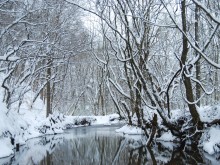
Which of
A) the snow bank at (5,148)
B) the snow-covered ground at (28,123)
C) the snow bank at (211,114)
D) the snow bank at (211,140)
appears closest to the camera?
the snow bank at (211,140)

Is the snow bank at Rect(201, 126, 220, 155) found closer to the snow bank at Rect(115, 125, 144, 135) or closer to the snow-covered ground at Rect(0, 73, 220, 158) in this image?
the snow-covered ground at Rect(0, 73, 220, 158)

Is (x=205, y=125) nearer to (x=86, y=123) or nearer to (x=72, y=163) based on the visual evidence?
(x=72, y=163)

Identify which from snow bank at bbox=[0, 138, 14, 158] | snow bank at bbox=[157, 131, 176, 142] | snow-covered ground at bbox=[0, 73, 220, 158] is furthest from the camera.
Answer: snow bank at bbox=[157, 131, 176, 142]

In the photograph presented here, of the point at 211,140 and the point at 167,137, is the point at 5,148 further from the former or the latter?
the point at 211,140

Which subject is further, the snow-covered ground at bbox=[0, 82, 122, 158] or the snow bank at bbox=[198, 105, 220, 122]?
the snow-covered ground at bbox=[0, 82, 122, 158]

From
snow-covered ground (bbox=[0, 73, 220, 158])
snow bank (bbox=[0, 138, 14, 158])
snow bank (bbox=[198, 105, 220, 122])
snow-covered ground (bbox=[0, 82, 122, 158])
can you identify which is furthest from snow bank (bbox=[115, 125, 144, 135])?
snow bank (bbox=[0, 138, 14, 158])

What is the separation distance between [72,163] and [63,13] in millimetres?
12254

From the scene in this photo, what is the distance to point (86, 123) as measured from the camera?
40.2 m

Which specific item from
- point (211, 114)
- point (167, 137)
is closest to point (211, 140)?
point (211, 114)

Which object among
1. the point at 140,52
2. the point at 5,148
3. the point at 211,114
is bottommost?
the point at 5,148

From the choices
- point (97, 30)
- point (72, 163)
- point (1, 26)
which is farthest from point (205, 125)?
point (97, 30)

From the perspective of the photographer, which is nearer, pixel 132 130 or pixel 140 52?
pixel 140 52

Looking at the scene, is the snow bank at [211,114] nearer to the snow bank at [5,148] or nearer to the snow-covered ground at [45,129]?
the snow-covered ground at [45,129]

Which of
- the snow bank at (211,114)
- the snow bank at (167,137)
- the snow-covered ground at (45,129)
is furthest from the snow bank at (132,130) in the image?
the snow bank at (211,114)
